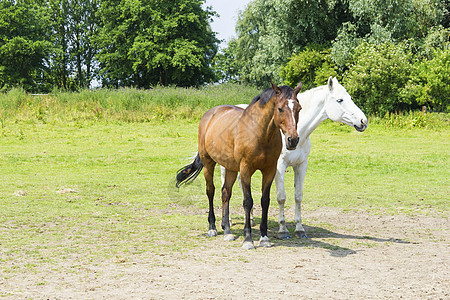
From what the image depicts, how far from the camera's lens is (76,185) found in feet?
42.1

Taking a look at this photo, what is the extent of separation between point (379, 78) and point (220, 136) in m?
25.2

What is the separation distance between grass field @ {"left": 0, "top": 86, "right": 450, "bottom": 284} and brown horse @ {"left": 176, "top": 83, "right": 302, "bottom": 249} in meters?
0.90

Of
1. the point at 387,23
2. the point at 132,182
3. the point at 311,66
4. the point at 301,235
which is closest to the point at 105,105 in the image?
the point at 132,182

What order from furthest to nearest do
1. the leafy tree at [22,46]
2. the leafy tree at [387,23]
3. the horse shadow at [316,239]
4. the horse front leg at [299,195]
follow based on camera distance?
the leafy tree at [22,46], the leafy tree at [387,23], the horse front leg at [299,195], the horse shadow at [316,239]

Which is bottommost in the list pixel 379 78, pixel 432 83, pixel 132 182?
pixel 132 182

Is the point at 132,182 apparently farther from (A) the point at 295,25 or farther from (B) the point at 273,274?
(A) the point at 295,25

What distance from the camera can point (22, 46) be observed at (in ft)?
A: 174

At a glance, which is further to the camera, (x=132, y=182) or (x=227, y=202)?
(x=132, y=182)

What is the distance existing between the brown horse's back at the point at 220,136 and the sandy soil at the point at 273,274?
3.91 feet

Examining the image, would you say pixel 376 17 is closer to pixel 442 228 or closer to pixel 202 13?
pixel 202 13

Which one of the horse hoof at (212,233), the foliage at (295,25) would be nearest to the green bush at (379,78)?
the foliage at (295,25)

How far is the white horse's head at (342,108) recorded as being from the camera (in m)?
7.82

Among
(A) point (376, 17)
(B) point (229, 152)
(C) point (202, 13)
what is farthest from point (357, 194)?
(C) point (202, 13)

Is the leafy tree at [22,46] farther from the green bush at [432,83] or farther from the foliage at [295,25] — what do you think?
the green bush at [432,83]
